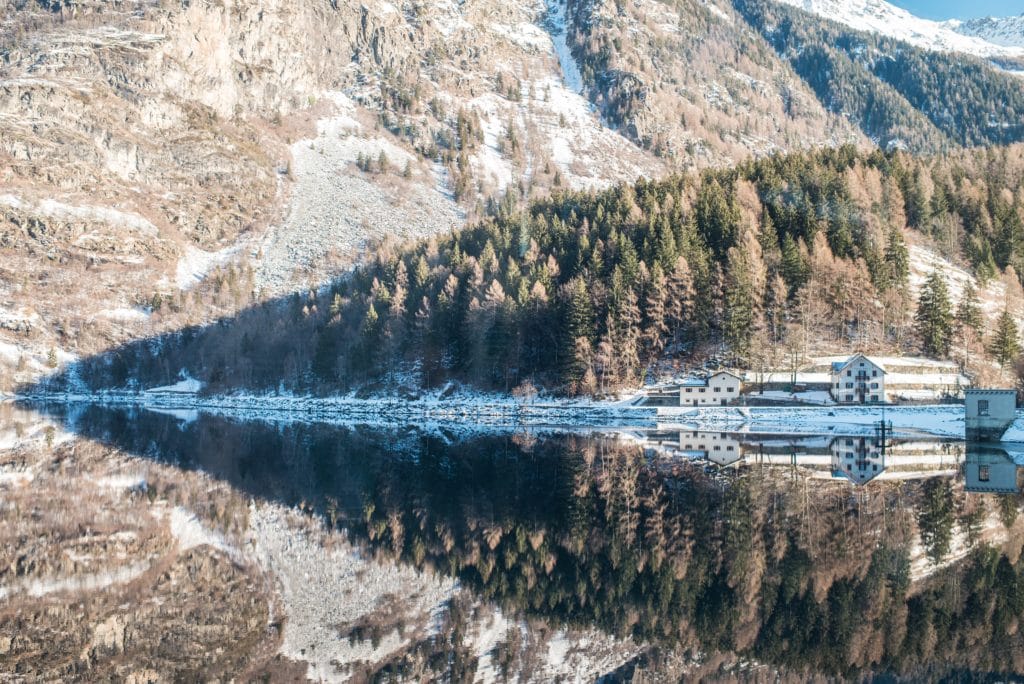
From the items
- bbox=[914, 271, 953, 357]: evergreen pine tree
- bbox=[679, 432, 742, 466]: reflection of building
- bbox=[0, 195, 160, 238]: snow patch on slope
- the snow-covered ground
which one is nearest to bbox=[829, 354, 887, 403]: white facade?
bbox=[914, 271, 953, 357]: evergreen pine tree

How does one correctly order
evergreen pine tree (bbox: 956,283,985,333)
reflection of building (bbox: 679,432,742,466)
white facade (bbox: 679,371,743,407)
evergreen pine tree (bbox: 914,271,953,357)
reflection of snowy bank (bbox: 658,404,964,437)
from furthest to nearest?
evergreen pine tree (bbox: 956,283,985,333)
evergreen pine tree (bbox: 914,271,953,357)
white facade (bbox: 679,371,743,407)
reflection of snowy bank (bbox: 658,404,964,437)
reflection of building (bbox: 679,432,742,466)

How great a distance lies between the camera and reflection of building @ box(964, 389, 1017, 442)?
54.4m

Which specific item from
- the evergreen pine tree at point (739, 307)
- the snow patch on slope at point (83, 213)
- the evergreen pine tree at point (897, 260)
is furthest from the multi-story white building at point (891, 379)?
the snow patch on slope at point (83, 213)

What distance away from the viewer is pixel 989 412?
5512 centimetres

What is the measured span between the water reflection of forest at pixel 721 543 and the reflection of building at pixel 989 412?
5.37m

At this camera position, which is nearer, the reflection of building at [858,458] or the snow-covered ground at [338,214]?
the reflection of building at [858,458]

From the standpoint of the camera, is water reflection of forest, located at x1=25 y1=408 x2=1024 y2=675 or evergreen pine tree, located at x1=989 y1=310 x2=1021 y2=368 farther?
evergreen pine tree, located at x1=989 y1=310 x2=1021 y2=368

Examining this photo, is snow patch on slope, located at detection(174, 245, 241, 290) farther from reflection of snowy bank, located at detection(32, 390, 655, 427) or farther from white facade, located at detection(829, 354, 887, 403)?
white facade, located at detection(829, 354, 887, 403)

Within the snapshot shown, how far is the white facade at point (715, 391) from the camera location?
73312 millimetres

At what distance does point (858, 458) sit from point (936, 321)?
38.7 m

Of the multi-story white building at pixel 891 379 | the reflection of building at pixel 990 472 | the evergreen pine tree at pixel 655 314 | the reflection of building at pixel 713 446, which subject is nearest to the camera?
the reflection of building at pixel 990 472

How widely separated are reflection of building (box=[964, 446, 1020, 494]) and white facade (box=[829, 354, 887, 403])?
17.9m

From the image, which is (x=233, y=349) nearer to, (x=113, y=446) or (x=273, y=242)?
(x=273, y=242)

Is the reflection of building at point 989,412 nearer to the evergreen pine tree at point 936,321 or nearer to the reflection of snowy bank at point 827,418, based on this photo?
the reflection of snowy bank at point 827,418
